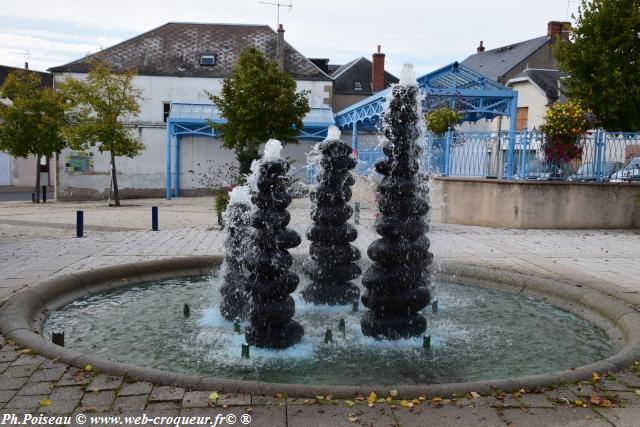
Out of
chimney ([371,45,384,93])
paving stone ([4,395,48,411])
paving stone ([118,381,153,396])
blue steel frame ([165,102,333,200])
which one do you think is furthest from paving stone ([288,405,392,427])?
chimney ([371,45,384,93])

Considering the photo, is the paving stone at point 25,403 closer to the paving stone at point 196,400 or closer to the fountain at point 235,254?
the paving stone at point 196,400

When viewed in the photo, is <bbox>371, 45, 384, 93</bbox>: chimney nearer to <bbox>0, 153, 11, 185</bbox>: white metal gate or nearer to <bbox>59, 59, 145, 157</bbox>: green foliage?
<bbox>59, 59, 145, 157</bbox>: green foliage

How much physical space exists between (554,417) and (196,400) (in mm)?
2523

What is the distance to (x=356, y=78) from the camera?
4497cm

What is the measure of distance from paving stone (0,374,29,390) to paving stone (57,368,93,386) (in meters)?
0.30

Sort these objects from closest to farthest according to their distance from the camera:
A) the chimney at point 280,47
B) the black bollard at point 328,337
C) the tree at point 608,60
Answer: the black bollard at point 328,337, the tree at point 608,60, the chimney at point 280,47

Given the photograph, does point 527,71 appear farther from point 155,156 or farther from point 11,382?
point 11,382

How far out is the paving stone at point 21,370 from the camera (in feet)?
15.5

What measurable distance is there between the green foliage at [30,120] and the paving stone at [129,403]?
27.1 meters

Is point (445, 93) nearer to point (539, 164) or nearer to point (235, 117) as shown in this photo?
point (539, 164)

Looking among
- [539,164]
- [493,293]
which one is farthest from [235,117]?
[493,293]

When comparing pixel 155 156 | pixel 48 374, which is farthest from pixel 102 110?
pixel 48 374

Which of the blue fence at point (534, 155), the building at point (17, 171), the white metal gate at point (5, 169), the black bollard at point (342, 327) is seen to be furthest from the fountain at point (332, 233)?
the white metal gate at point (5, 169)

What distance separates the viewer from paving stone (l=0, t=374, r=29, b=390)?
14.8 feet
